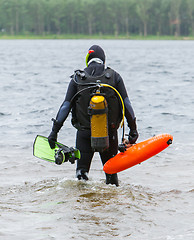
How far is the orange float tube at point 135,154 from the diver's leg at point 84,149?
0.32 meters

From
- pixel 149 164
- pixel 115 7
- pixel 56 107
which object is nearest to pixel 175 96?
pixel 56 107

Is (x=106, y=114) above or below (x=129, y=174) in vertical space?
above

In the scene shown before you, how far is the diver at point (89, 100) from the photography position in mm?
6797

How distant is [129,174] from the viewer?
32.6 ft

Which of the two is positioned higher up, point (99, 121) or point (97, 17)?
point (97, 17)

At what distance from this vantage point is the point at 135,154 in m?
7.10

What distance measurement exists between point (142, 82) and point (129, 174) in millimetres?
20326

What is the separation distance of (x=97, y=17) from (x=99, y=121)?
160 meters

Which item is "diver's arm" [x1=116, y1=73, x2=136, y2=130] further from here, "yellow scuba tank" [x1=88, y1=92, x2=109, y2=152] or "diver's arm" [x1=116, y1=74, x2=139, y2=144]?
"yellow scuba tank" [x1=88, y1=92, x2=109, y2=152]

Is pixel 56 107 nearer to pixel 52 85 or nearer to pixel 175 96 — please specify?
pixel 175 96

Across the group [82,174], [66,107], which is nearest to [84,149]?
[82,174]

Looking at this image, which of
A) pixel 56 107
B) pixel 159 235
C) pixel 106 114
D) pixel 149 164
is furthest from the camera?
pixel 56 107

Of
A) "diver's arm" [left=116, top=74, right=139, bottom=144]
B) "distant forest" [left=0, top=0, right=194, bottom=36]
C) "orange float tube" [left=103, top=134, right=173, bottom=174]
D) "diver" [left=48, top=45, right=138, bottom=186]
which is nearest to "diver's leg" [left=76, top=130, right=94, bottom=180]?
"diver" [left=48, top=45, right=138, bottom=186]

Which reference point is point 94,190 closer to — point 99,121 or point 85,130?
point 85,130
